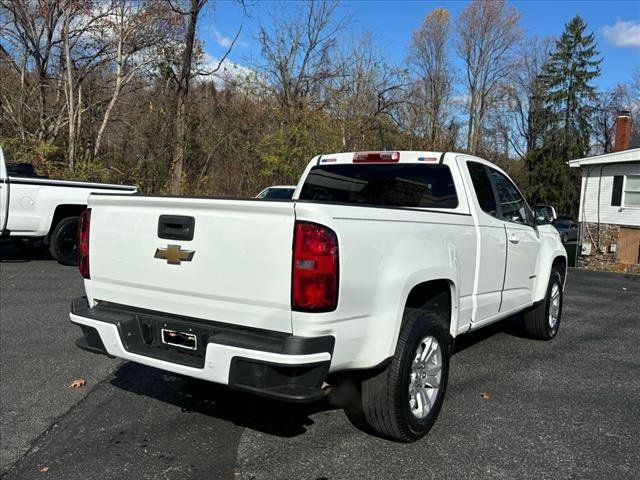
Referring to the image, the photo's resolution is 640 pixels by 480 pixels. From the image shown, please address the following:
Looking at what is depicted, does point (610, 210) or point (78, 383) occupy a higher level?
point (610, 210)

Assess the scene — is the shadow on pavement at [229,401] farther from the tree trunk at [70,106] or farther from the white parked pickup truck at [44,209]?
the tree trunk at [70,106]

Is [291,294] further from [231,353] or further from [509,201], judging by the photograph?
[509,201]

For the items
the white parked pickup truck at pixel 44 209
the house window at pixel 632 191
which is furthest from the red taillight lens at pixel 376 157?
the house window at pixel 632 191

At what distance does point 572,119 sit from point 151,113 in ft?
119

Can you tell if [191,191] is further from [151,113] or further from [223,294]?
[223,294]

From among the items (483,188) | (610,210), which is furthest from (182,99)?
(610,210)

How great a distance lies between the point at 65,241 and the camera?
10.5 m

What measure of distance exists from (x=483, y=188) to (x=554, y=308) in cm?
242

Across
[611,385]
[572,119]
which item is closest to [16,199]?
[611,385]

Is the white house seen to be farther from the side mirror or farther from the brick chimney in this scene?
the side mirror

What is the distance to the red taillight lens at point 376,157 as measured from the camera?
4709mm

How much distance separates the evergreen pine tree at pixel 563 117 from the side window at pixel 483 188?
42.2 m

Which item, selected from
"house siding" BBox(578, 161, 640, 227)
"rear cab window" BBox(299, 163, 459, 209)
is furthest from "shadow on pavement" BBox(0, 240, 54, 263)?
"house siding" BBox(578, 161, 640, 227)

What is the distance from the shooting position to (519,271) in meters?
5.18
